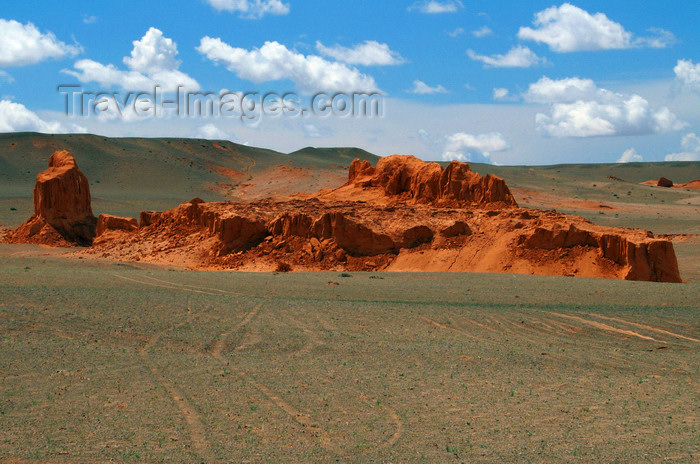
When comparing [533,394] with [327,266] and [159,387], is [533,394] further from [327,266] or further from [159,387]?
[327,266]

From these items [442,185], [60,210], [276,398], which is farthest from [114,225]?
[276,398]

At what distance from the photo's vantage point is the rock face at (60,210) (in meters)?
33.8

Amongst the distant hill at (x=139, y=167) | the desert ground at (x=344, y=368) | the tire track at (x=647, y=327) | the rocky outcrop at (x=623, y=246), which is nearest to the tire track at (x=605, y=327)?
the desert ground at (x=344, y=368)

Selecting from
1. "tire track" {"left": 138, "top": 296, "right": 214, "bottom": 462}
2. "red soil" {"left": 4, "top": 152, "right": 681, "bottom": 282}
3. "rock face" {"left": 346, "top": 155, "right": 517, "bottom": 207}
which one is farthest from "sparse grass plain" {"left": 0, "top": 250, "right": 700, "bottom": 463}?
"rock face" {"left": 346, "top": 155, "right": 517, "bottom": 207}

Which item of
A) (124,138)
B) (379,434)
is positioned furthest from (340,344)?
(124,138)

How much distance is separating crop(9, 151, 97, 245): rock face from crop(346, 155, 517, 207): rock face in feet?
54.4

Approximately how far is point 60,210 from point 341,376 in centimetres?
2954

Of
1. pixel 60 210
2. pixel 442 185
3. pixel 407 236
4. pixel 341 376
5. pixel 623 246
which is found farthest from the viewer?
pixel 60 210

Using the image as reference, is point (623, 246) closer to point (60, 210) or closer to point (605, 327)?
point (605, 327)

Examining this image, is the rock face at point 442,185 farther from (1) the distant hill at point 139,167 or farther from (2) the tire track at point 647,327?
(1) the distant hill at point 139,167

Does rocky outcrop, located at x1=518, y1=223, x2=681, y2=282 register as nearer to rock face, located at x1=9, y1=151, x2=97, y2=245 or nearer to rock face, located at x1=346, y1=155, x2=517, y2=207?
rock face, located at x1=346, y1=155, x2=517, y2=207

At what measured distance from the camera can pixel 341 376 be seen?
924cm

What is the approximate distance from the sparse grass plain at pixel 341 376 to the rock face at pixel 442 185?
10.7 m

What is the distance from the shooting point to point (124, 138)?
364ft
